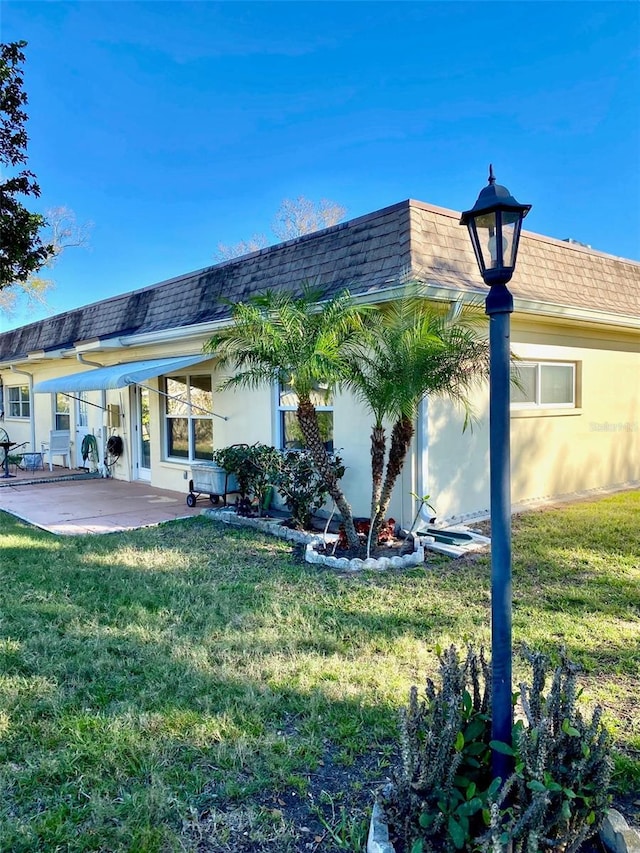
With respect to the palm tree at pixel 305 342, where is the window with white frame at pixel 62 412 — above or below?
below

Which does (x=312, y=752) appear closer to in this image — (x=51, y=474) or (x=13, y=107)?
(x=13, y=107)

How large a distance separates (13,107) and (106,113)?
14.2 m

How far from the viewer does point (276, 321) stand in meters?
6.94

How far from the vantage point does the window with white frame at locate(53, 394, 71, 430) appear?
1780cm

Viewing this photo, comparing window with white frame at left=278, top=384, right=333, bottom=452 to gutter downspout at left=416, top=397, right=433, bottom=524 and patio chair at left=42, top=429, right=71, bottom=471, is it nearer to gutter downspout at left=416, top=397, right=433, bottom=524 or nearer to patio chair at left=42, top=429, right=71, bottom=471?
gutter downspout at left=416, top=397, right=433, bottom=524

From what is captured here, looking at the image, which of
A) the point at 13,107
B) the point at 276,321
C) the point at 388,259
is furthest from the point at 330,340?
the point at 13,107

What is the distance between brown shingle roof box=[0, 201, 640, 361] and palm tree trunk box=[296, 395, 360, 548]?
1.85 meters

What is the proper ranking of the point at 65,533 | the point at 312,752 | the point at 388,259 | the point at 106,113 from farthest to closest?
the point at 106,113 → the point at 65,533 → the point at 388,259 → the point at 312,752

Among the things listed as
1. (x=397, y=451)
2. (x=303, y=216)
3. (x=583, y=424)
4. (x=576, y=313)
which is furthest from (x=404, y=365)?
(x=303, y=216)

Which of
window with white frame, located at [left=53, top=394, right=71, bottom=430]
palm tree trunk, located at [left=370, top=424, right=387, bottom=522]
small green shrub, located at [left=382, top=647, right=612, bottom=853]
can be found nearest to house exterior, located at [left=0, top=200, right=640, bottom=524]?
palm tree trunk, located at [left=370, top=424, right=387, bottom=522]

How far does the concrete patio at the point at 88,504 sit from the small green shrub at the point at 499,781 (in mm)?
7190

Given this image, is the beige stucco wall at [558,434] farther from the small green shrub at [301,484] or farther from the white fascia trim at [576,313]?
the small green shrub at [301,484]

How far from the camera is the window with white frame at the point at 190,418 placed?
11727 mm

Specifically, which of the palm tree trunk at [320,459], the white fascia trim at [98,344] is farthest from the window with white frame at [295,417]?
the white fascia trim at [98,344]
